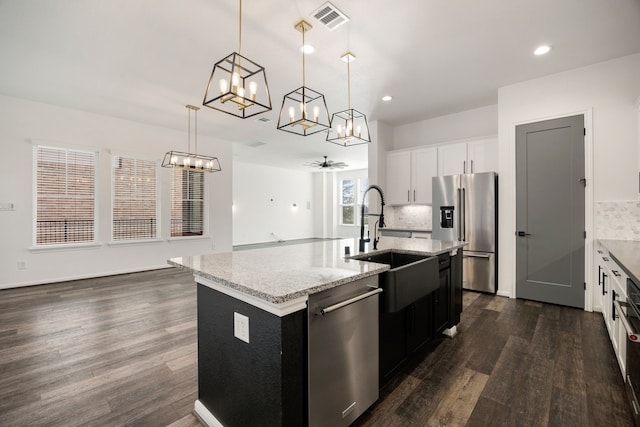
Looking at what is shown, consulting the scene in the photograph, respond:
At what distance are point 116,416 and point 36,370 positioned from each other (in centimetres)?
107

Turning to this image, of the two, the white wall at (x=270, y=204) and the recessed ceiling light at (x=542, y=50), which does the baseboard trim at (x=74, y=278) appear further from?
the recessed ceiling light at (x=542, y=50)

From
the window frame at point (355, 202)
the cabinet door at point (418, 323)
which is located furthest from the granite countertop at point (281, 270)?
the window frame at point (355, 202)

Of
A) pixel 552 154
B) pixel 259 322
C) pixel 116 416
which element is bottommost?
pixel 116 416

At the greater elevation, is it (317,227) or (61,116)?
(61,116)

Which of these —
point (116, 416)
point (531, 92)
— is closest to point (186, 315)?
point (116, 416)

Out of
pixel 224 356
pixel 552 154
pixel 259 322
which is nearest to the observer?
pixel 259 322

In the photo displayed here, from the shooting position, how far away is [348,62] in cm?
343

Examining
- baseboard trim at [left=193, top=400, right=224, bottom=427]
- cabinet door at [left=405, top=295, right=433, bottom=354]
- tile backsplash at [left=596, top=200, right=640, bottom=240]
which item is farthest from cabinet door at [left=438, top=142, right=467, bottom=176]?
baseboard trim at [left=193, top=400, right=224, bottom=427]

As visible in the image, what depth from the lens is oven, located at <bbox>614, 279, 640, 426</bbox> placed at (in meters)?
1.40

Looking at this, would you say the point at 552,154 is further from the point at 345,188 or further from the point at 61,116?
the point at 345,188

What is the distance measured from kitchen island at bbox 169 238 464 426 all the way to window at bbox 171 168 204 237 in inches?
197

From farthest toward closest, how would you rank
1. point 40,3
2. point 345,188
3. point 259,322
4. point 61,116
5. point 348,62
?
point 345,188 → point 61,116 → point 348,62 → point 40,3 → point 259,322

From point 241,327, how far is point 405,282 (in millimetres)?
1066

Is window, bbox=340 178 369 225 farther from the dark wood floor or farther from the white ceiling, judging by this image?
the dark wood floor
